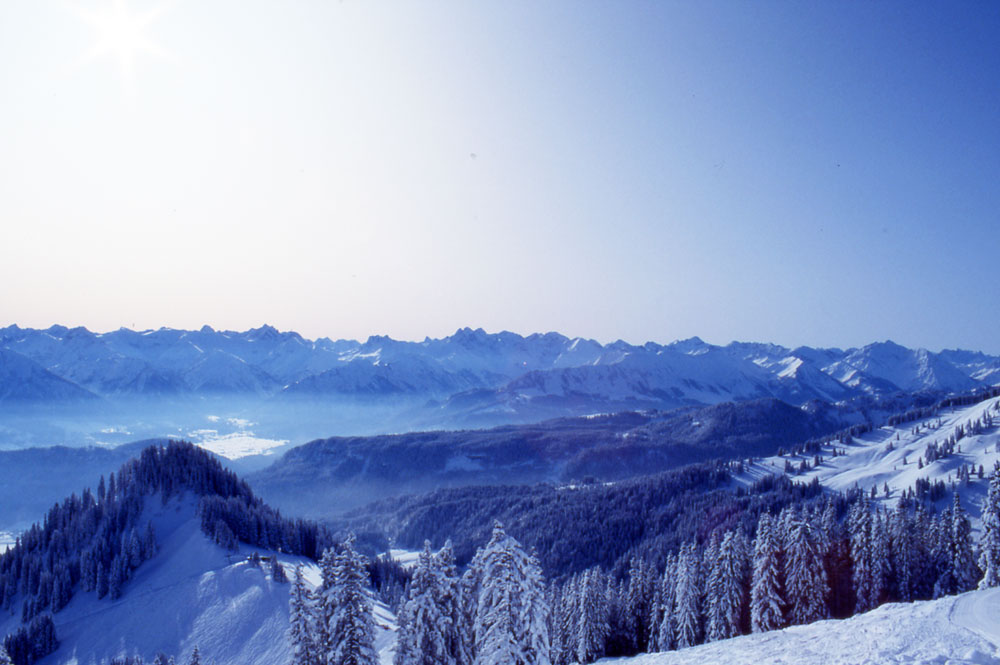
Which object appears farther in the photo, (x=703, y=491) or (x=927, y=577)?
(x=703, y=491)

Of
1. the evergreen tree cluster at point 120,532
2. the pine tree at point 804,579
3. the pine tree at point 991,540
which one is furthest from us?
the evergreen tree cluster at point 120,532

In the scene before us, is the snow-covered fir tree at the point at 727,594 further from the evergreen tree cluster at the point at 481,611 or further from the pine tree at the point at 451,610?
the pine tree at the point at 451,610

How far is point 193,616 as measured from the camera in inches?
2894

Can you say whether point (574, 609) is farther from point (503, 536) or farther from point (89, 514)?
point (89, 514)

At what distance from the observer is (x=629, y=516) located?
180 m

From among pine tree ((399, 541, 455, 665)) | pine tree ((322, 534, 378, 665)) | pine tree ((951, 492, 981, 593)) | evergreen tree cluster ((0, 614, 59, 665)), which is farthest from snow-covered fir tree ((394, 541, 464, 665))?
evergreen tree cluster ((0, 614, 59, 665))

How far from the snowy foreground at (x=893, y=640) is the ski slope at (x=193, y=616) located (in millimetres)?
42325

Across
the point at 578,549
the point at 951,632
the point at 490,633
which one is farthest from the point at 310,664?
the point at 578,549

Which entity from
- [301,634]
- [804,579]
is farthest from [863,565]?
[301,634]

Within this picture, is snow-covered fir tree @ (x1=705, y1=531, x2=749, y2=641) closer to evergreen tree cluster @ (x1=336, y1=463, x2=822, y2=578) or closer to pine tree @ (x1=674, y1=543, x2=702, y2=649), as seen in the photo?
pine tree @ (x1=674, y1=543, x2=702, y2=649)

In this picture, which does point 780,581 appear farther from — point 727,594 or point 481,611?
point 481,611

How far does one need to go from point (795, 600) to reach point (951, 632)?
1310 inches

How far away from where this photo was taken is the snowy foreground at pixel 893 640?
22.2 m

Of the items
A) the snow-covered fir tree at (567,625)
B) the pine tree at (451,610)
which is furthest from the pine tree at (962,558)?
the pine tree at (451,610)
